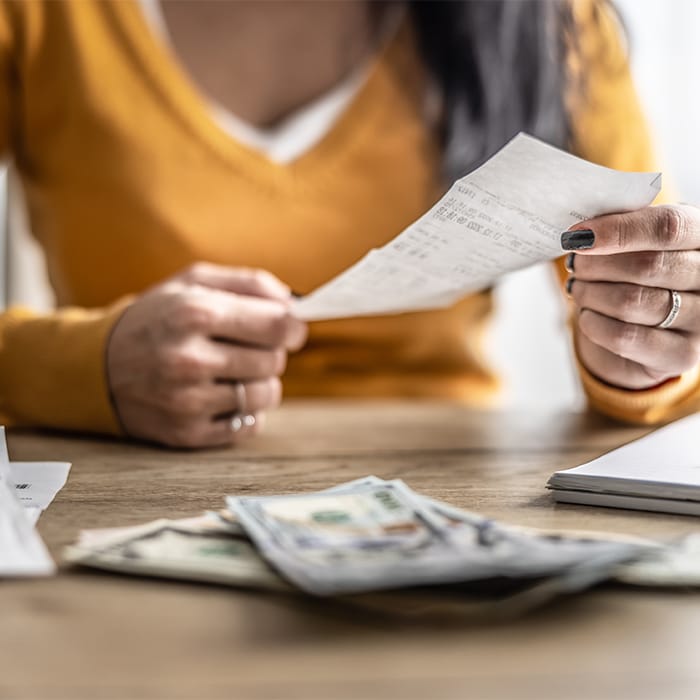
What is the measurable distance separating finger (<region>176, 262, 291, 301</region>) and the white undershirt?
399mm

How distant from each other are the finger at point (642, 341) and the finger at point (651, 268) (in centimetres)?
5

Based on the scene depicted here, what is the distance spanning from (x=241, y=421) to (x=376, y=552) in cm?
47

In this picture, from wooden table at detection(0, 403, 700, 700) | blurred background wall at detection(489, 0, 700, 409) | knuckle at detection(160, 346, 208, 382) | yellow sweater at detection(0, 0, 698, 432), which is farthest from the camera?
blurred background wall at detection(489, 0, 700, 409)

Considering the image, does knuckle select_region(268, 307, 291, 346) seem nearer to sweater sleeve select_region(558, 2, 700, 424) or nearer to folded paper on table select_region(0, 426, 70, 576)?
folded paper on table select_region(0, 426, 70, 576)

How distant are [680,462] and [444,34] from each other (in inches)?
33.8

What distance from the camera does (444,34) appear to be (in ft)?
4.52

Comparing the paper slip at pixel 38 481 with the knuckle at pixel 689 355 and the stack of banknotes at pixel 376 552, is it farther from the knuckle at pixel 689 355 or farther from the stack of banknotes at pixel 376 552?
the knuckle at pixel 689 355

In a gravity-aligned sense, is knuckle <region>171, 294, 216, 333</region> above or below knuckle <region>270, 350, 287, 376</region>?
above

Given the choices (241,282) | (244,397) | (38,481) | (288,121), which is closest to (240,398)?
(244,397)

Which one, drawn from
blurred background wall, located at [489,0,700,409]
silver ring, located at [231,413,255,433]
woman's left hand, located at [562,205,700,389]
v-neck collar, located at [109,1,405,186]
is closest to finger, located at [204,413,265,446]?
silver ring, located at [231,413,255,433]

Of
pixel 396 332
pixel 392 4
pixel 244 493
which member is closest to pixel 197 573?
Result: pixel 244 493

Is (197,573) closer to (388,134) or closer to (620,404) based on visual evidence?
(620,404)

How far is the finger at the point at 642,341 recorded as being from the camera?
0.82 meters

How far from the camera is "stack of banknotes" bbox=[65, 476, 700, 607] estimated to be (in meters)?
0.44
